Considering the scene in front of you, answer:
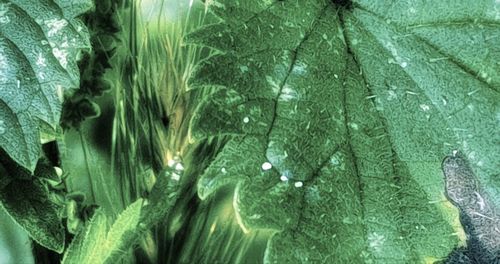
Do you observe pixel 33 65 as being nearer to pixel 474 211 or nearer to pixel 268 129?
pixel 268 129

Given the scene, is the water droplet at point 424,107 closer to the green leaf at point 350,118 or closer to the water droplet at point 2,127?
the green leaf at point 350,118

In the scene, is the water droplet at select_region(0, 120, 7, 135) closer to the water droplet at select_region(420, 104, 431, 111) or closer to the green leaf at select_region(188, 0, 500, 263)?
the green leaf at select_region(188, 0, 500, 263)

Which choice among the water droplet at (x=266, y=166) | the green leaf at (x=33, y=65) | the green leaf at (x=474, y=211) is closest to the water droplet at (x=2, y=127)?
the green leaf at (x=33, y=65)

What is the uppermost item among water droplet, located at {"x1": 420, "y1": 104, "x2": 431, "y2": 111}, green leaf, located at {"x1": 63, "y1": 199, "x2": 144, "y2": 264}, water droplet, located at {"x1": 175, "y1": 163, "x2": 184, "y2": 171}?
water droplet, located at {"x1": 420, "y1": 104, "x2": 431, "y2": 111}

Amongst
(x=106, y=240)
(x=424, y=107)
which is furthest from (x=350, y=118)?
(x=106, y=240)

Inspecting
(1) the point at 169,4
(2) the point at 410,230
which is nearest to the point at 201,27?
(1) the point at 169,4

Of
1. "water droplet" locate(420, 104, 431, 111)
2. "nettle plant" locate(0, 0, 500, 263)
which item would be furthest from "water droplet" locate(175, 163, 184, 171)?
"water droplet" locate(420, 104, 431, 111)
